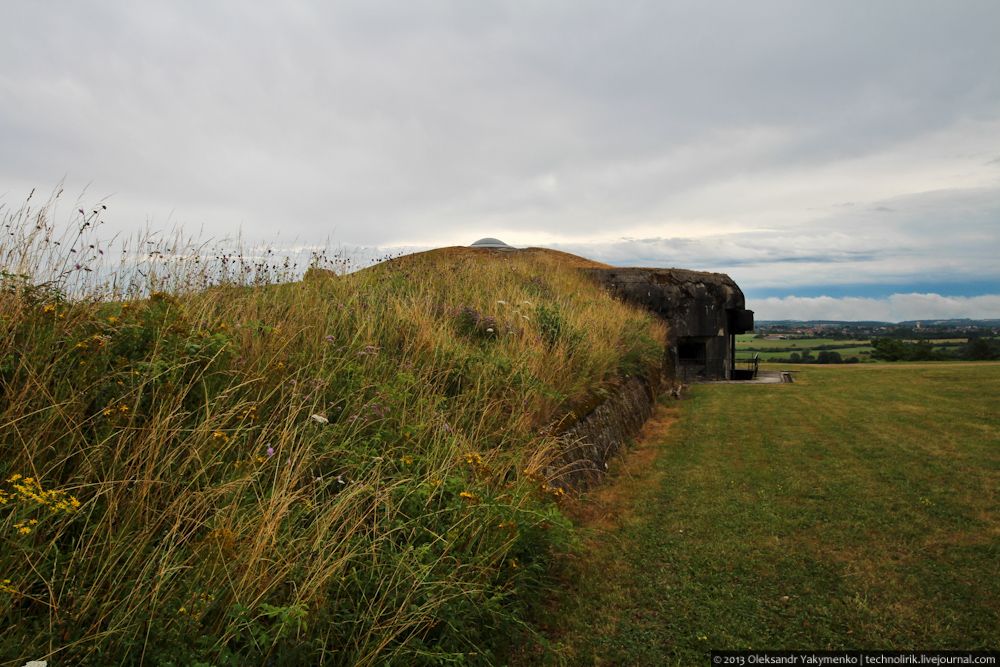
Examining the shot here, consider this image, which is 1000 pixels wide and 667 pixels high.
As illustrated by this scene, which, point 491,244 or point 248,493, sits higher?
point 491,244

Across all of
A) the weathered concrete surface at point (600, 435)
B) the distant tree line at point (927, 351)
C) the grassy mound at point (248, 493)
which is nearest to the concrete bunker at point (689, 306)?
the weathered concrete surface at point (600, 435)

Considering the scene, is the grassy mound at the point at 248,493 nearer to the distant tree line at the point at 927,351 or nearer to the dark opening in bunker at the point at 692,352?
the dark opening in bunker at the point at 692,352

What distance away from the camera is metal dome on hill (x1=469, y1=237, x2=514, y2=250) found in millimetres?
20961

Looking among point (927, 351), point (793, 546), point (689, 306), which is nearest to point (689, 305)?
Result: point (689, 306)

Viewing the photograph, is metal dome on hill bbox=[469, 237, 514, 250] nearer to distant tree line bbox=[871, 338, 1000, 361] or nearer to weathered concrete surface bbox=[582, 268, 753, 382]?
weathered concrete surface bbox=[582, 268, 753, 382]

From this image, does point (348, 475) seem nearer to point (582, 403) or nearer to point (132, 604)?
point (132, 604)

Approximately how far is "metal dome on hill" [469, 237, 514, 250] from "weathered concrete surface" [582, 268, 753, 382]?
4.03 meters

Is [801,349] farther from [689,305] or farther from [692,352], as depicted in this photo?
[689,305]

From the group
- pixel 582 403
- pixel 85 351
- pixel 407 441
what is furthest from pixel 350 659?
pixel 582 403

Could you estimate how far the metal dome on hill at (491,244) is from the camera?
21.0m

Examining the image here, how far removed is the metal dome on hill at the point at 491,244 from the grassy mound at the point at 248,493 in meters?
15.8

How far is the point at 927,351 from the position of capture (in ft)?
93.1

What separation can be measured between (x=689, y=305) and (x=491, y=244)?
750 centimetres

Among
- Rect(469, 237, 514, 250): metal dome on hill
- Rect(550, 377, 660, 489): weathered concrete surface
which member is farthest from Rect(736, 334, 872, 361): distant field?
Rect(550, 377, 660, 489): weathered concrete surface
